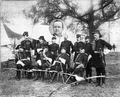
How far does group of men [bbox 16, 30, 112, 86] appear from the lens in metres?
5.30

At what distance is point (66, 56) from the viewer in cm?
587

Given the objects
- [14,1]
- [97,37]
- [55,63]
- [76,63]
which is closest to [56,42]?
[55,63]

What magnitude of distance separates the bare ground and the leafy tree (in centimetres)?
136

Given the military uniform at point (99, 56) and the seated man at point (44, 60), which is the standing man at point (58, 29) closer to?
the seated man at point (44, 60)

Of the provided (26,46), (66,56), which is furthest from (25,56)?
(66,56)

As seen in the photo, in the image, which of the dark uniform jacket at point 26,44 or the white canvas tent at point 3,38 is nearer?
the white canvas tent at point 3,38

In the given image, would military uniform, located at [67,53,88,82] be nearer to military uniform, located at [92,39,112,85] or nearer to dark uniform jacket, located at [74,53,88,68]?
dark uniform jacket, located at [74,53,88,68]

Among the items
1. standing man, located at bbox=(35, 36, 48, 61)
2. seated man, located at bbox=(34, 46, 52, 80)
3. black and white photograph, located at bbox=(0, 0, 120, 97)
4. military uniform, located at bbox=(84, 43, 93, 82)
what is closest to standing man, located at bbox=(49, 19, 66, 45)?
black and white photograph, located at bbox=(0, 0, 120, 97)

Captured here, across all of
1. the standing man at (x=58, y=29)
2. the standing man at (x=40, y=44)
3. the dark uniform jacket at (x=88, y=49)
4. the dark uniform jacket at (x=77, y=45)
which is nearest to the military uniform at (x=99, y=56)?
the dark uniform jacket at (x=88, y=49)

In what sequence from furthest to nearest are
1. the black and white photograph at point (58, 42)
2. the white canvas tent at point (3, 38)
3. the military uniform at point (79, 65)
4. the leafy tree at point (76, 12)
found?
the white canvas tent at point (3, 38)
the leafy tree at point (76, 12)
the black and white photograph at point (58, 42)
the military uniform at point (79, 65)

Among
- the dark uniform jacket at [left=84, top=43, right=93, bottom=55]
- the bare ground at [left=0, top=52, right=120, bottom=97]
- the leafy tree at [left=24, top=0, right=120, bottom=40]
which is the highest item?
the leafy tree at [left=24, top=0, right=120, bottom=40]

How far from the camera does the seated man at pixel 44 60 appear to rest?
6.00 metres

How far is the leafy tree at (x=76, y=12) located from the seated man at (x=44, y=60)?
1.13 meters

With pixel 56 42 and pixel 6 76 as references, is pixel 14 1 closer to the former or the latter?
pixel 56 42
